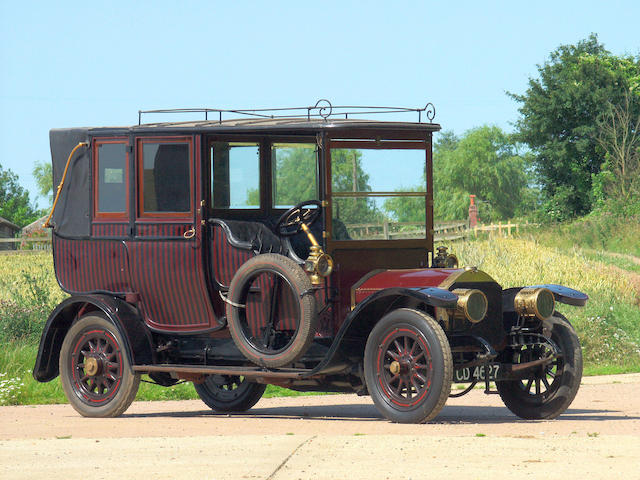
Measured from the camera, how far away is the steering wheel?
12.0m

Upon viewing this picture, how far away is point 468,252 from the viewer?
90.0 ft

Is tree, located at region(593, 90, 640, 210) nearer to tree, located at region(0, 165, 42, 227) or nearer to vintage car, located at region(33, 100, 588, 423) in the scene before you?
vintage car, located at region(33, 100, 588, 423)

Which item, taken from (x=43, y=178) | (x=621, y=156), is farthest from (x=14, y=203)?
(x=621, y=156)

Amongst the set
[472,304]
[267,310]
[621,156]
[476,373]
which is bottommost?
[476,373]

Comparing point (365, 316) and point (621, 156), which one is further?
point (621, 156)

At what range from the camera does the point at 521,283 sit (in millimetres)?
24047

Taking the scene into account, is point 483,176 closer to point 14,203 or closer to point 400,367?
point 14,203

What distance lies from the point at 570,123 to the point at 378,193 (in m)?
50.5

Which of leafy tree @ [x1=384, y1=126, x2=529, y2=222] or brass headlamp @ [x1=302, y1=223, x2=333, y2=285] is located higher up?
leafy tree @ [x1=384, y1=126, x2=529, y2=222]

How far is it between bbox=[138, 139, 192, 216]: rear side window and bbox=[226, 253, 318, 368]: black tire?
1.16 m

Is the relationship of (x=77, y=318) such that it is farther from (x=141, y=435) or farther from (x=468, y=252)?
(x=468, y=252)

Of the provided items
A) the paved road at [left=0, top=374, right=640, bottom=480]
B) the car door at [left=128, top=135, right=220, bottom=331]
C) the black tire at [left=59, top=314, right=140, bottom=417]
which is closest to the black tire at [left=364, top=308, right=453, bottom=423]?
the paved road at [left=0, top=374, right=640, bottom=480]

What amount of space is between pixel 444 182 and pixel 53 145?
268 ft

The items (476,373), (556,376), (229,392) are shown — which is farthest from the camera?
(229,392)
